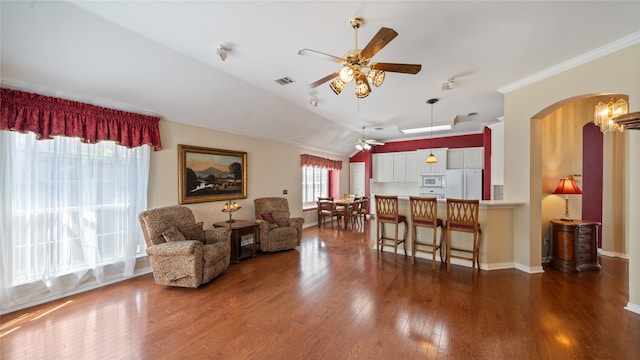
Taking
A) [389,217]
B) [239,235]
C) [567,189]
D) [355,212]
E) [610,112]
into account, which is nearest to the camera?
[610,112]

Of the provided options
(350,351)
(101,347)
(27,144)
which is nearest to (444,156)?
(350,351)

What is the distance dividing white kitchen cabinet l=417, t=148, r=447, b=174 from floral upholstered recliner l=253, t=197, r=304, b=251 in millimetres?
4622

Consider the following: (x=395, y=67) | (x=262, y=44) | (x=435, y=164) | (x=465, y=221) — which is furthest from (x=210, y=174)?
(x=435, y=164)

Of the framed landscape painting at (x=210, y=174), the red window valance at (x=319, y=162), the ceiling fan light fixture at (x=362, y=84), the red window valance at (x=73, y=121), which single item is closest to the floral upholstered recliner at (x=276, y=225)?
the framed landscape painting at (x=210, y=174)

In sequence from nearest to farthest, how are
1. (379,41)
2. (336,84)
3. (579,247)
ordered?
(379,41) → (336,84) → (579,247)

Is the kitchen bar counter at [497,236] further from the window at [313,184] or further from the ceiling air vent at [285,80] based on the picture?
the window at [313,184]

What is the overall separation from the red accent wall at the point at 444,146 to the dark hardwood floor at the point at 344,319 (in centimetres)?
290

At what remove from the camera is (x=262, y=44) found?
2.61 meters

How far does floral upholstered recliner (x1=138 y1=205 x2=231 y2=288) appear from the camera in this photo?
118 inches

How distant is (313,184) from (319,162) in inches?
32.7

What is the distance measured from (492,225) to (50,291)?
19.8ft

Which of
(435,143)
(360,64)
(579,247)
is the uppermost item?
(435,143)

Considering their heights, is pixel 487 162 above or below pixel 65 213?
above

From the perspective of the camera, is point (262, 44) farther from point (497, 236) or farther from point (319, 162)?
point (319, 162)
